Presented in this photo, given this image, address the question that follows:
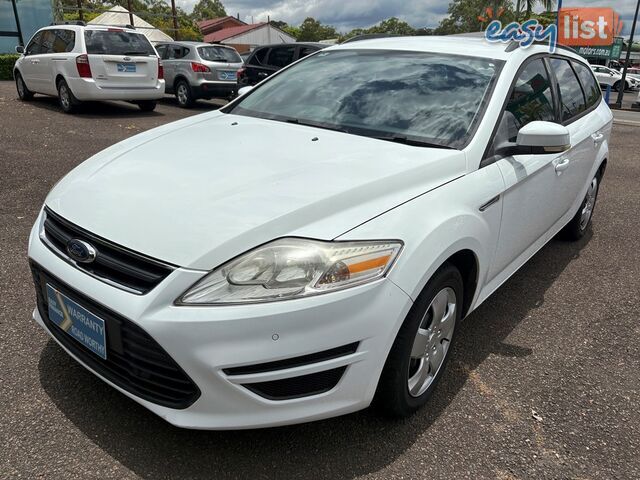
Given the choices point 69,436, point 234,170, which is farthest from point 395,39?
point 69,436

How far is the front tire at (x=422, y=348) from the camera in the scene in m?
2.05

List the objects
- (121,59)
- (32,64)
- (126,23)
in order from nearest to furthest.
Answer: (121,59) < (32,64) < (126,23)

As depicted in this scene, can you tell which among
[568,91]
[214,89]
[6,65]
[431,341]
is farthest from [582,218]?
[6,65]

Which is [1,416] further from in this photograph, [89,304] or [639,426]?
[639,426]

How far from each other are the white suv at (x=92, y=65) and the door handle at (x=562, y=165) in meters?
8.48

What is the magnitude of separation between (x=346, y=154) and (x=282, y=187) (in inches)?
19.2

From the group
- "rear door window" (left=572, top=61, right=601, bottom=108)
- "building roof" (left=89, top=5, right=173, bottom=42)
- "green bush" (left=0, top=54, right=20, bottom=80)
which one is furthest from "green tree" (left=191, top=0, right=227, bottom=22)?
"rear door window" (left=572, top=61, right=601, bottom=108)

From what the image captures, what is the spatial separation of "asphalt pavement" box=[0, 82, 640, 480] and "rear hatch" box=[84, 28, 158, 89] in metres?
6.68

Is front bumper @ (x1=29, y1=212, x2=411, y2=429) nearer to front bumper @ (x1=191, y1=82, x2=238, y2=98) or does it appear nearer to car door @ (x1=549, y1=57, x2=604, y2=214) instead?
car door @ (x1=549, y1=57, x2=604, y2=214)

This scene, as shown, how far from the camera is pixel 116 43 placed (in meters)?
9.68

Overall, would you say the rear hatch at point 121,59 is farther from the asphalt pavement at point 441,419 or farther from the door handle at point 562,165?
the door handle at point 562,165

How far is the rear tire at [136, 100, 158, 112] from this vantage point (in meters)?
11.1

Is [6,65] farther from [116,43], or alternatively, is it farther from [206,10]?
[206,10]

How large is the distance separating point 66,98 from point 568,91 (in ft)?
30.0
